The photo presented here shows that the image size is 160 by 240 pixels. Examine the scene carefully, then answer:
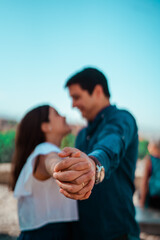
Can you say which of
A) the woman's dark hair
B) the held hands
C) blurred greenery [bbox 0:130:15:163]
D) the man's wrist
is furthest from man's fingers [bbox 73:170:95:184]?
blurred greenery [bbox 0:130:15:163]

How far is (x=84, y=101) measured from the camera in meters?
2.20

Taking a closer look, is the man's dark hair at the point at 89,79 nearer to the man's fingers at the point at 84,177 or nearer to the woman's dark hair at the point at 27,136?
the woman's dark hair at the point at 27,136

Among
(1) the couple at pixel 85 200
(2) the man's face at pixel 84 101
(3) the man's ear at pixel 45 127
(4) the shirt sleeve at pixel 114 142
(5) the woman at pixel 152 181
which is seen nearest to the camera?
(4) the shirt sleeve at pixel 114 142

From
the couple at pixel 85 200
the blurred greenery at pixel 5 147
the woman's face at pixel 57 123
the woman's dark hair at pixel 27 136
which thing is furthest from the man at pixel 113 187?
the blurred greenery at pixel 5 147

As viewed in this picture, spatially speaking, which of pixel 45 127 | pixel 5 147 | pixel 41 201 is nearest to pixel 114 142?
pixel 41 201

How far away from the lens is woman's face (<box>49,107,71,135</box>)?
2098 mm

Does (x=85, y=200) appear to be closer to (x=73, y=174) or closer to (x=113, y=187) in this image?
(x=113, y=187)

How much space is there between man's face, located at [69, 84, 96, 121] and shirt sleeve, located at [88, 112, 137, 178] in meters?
0.61

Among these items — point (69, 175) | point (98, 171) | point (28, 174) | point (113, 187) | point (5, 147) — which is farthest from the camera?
point (5, 147)

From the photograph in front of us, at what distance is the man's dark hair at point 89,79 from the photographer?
2.17 m

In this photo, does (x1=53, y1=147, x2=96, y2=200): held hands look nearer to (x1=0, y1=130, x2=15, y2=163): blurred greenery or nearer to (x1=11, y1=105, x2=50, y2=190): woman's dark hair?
(x1=11, y1=105, x2=50, y2=190): woman's dark hair

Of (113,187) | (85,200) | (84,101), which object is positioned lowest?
(85,200)

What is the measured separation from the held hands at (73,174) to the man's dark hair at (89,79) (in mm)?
1591

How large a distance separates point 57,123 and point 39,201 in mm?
910
